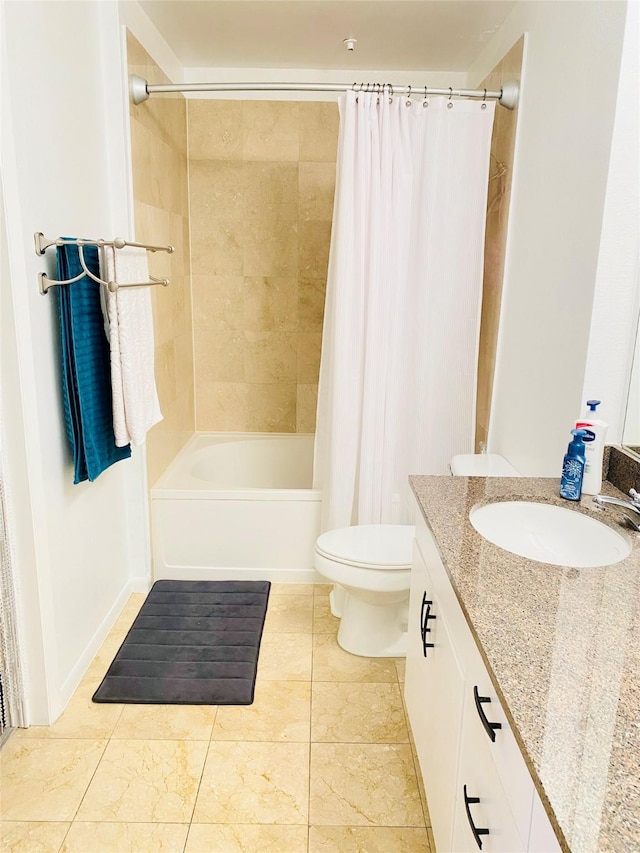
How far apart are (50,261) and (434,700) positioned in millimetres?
1618

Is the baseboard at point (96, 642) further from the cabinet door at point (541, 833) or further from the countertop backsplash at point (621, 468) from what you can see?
the countertop backsplash at point (621, 468)

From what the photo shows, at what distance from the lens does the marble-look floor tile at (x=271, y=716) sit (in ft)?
6.36

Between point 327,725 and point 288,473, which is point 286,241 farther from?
point 327,725

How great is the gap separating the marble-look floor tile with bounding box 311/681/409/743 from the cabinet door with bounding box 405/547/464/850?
240mm

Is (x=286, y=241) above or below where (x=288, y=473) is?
above

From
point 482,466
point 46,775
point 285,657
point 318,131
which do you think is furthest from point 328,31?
point 46,775

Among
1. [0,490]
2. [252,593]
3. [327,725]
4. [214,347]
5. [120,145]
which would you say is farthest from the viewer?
[214,347]

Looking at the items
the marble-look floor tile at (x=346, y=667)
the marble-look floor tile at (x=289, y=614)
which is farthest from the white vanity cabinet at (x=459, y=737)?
the marble-look floor tile at (x=289, y=614)

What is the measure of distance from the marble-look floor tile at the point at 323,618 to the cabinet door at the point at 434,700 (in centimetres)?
76

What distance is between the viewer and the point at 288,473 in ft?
11.9

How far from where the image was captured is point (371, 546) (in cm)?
227

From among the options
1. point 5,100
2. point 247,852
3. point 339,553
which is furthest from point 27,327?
point 247,852

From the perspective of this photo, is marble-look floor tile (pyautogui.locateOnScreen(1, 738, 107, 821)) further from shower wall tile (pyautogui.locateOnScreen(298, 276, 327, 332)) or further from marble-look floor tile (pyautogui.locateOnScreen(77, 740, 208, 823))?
shower wall tile (pyautogui.locateOnScreen(298, 276, 327, 332))

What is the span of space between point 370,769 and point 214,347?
7.94ft
